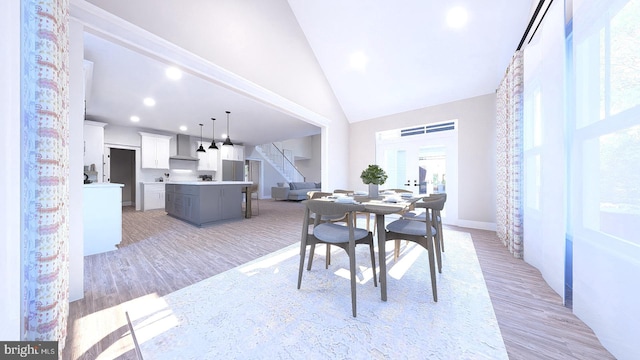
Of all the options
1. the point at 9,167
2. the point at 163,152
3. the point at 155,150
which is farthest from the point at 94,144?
the point at 9,167

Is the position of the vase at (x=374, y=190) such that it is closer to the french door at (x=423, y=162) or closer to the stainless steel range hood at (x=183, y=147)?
the french door at (x=423, y=162)

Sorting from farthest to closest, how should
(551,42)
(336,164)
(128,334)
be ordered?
(336,164) < (551,42) < (128,334)

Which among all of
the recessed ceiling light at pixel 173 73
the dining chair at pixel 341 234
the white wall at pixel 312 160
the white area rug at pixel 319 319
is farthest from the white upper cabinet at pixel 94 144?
the white wall at pixel 312 160

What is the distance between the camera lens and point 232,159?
8.60m

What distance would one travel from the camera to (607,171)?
119cm

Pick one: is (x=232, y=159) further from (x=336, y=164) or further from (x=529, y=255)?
(x=529, y=255)

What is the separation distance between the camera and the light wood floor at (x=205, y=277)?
120 cm

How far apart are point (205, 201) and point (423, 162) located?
485 centimetres

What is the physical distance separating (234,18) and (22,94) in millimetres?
2572

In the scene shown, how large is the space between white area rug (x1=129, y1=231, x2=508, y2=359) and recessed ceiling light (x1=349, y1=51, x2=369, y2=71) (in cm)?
379

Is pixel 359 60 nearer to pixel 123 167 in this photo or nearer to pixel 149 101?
pixel 149 101

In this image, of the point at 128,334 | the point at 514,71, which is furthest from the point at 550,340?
the point at 514,71

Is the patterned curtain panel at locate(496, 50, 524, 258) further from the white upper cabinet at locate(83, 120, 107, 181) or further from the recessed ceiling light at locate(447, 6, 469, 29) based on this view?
the white upper cabinet at locate(83, 120, 107, 181)

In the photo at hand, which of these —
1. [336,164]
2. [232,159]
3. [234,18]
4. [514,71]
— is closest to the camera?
[514,71]
